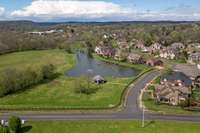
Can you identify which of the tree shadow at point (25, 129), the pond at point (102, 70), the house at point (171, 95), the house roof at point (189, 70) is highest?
the house at point (171, 95)

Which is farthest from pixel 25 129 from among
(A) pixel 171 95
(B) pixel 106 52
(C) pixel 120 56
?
(B) pixel 106 52

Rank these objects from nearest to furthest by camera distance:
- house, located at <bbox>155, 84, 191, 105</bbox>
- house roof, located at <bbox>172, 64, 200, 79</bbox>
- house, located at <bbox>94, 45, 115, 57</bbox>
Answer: house, located at <bbox>155, 84, 191, 105</bbox>, house roof, located at <bbox>172, 64, 200, 79</bbox>, house, located at <bbox>94, 45, 115, 57</bbox>

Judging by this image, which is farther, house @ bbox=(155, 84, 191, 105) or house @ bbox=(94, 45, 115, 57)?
house @ bbox=(94, 45, 115, 57)

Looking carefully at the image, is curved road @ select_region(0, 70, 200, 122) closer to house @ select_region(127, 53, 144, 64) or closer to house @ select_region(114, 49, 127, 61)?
house @ select_region(127, 53, 144, 64)

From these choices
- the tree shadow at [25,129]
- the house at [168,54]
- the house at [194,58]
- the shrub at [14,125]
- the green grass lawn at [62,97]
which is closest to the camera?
the shrub at [14,125]

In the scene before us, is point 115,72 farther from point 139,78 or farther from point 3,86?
point 3,86

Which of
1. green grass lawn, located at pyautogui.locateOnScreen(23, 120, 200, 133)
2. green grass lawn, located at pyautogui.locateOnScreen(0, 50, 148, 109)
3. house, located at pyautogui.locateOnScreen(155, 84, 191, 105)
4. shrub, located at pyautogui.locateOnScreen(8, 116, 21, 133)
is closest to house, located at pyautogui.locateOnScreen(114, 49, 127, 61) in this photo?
green grass lawn, located at pyautogui.locateOnScreen(0, 50, 148, 109)

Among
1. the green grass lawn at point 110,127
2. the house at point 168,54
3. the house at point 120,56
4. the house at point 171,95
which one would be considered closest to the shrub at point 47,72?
the house at point 171,95

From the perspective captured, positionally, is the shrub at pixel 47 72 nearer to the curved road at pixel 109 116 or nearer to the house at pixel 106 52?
the curved road at pixel 109 116

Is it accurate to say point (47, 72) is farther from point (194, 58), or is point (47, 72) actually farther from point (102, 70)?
point (194, 58)

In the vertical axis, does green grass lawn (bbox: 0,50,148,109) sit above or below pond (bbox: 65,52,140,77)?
above
